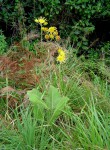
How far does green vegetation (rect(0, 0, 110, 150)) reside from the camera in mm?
2762

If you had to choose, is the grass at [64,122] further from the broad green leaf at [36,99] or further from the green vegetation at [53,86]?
the broad green leaf at [36,99]

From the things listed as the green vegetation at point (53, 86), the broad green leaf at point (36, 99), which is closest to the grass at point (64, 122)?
the green vegetation at point (53, 86)

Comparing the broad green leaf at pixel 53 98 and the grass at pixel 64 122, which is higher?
the broad green leaf at pixel 53 98

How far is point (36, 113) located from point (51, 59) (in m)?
0.86

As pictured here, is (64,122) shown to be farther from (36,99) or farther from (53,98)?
(36,99)

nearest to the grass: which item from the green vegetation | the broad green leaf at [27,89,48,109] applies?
the green vegetation

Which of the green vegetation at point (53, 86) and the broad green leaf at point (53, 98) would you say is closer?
the green vegetation at point (53, 86)

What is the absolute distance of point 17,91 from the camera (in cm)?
328

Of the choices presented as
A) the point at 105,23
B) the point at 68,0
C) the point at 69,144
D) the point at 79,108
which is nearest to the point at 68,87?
the point at 79,108

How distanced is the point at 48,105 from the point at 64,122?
0.73ft

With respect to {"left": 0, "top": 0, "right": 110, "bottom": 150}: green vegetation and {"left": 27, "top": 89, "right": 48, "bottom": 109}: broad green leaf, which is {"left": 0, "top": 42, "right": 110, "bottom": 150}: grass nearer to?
{"left": 0, "top": 0, "right": 110, "bottom": 150}: green vegetation

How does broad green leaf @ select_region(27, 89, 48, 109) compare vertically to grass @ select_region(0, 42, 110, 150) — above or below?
above

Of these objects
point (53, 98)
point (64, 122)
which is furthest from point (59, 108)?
point (64, 122)

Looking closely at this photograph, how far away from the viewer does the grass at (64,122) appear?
2.71 metres
